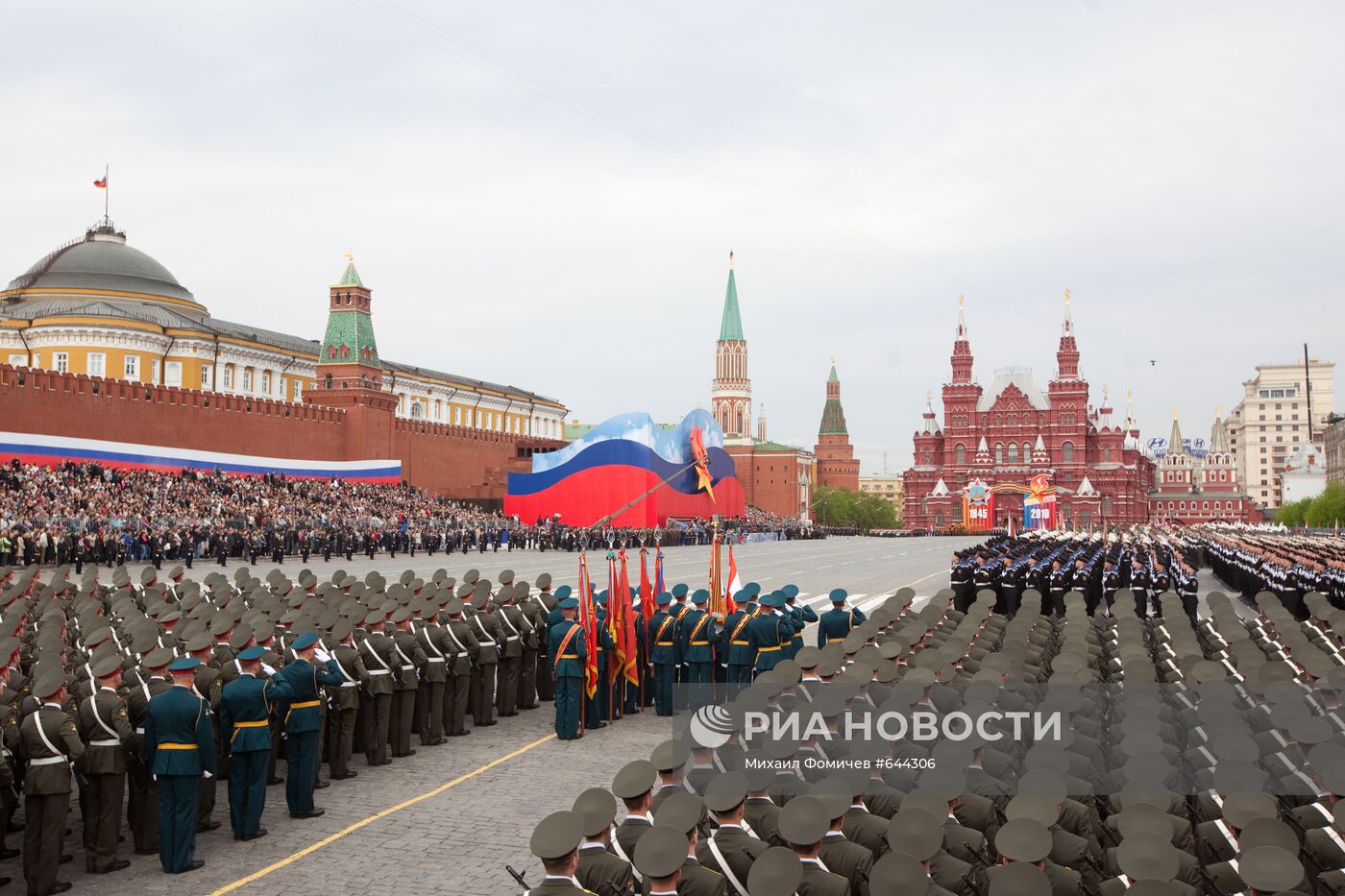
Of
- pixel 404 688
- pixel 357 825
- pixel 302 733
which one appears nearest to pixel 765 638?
pixel 404 688

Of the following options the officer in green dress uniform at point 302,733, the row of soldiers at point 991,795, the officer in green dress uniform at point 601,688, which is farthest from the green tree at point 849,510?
the row of soldiers at point 991,795

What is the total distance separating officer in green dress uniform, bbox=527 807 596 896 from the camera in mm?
4648

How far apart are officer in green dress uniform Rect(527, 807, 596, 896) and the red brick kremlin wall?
40.6 metres

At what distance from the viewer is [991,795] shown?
564 cm

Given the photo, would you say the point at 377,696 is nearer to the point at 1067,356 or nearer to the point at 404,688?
the point at 404,688

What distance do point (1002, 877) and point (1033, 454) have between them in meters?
105

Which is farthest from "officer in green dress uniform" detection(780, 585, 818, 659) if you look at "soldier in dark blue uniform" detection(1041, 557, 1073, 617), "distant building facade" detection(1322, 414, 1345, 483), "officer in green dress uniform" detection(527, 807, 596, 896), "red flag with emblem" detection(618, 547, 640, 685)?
"distant building facade" detection(1322, 414, 1345, 483)

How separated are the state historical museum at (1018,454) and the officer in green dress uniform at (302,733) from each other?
309 ft

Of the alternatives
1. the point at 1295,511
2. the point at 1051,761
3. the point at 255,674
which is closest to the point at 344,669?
the point at 255,674

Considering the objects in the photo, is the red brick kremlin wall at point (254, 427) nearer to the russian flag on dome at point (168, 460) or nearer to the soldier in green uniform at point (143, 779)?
the russian flag on dome at point (168, 460)

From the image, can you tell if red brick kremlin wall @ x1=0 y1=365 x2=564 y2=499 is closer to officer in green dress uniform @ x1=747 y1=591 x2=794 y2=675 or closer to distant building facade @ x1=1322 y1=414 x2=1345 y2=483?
officer in green dress uniform @ x1=747 y1=591 x2=794 y2=675

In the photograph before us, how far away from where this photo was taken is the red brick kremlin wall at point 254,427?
3981 cm

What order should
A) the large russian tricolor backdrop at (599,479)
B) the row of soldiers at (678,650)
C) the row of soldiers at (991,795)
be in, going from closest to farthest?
the row of soldiers at (991,795)
the row of soldiers at (678,650)
the large russian tricolor backdrop at (599,479)

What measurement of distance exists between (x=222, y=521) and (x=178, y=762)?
32.1 m
